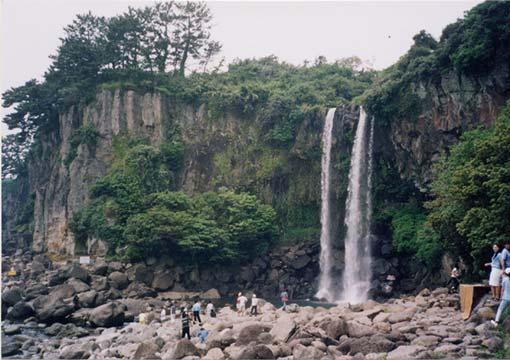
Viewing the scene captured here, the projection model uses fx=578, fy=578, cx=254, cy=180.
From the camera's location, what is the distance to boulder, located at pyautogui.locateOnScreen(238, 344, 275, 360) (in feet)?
45.8

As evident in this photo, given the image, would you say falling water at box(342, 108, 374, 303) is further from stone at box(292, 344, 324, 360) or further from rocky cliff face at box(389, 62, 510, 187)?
stone at box(292, 344, 324, 360)

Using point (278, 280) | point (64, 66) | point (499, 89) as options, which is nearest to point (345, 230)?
point (278, 280)

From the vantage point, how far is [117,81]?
163 feet

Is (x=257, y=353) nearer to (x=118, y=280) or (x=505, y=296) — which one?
(x=505, y=296)

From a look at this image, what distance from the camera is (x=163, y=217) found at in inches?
1535

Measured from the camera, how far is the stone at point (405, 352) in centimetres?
1271

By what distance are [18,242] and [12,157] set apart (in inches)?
607

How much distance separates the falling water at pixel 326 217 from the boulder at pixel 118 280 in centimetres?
1256

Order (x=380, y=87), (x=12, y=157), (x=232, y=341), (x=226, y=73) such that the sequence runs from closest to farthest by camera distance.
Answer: (x=232, y=341) → (x=380, y=87) → (x=226, y=73) → (x=12, y=157)

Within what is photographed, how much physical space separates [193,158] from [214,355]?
33.5 metres

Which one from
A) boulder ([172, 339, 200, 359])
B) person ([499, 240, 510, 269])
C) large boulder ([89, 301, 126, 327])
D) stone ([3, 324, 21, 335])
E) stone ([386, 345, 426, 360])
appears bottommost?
stone ([3, 324, 21, 335])

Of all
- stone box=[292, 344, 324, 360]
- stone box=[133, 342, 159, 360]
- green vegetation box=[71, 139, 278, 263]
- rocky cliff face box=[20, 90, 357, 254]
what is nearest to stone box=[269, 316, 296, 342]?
stone box=[292, 344, 324, 360]

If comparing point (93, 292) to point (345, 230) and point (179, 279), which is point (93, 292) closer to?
point (179, 279)

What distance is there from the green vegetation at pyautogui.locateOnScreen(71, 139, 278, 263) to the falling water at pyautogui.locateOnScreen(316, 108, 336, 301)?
149 inches
